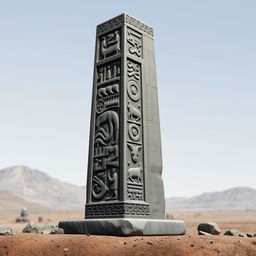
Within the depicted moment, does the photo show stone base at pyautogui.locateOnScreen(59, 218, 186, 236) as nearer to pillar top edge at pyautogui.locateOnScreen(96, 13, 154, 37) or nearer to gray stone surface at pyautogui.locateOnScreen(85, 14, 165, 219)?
gray stone surface at pyautogui.locateOnScreen(85, 14, 165, 219)

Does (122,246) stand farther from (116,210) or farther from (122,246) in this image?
(116,210)

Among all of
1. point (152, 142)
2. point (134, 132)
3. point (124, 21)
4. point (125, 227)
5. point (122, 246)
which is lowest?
point (122, 246)

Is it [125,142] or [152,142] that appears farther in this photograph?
[152,142]

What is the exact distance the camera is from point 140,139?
9031 mm

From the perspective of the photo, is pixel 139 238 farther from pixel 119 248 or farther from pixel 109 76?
pixel 109 76

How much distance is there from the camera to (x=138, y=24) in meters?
9.88

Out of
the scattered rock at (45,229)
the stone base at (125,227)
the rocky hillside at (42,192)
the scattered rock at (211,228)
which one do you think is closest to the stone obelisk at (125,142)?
the stone base at (125,227)

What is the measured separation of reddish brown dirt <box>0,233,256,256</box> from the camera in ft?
22.4

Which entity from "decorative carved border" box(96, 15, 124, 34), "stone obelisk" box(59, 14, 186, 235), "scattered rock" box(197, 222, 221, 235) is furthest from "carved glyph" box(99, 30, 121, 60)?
"scattered rock" box(197, 222, 221, 235)

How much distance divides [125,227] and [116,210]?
25.0 inches

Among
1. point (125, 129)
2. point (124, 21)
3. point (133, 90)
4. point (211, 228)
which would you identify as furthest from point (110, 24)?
point (211, 228)

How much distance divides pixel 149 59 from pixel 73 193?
185m

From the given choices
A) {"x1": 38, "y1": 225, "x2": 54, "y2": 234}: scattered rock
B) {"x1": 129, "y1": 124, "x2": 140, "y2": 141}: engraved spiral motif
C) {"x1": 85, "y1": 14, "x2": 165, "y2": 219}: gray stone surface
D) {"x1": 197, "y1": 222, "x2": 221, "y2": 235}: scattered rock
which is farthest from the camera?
{"x1": 197, "y1": 222, "x2": 221, "y2": 235}: scattered rock

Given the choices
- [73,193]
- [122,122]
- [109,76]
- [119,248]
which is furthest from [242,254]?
[73,193]
